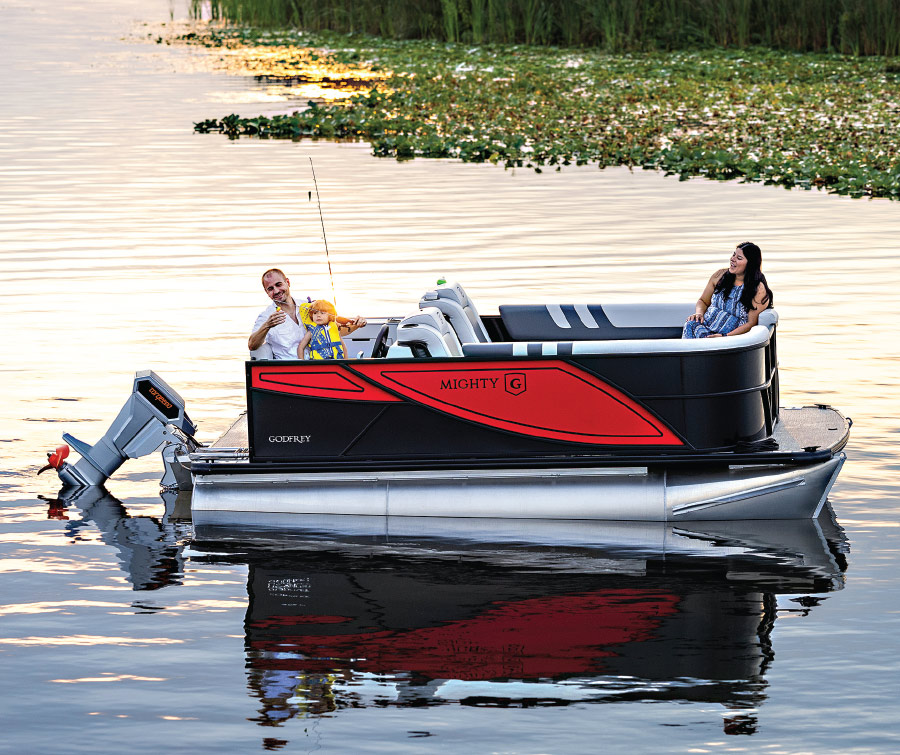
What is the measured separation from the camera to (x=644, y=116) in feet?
100

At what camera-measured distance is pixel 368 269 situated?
18.1 meters

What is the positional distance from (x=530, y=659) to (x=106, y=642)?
2.00 meters

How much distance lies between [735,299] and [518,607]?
3187mm

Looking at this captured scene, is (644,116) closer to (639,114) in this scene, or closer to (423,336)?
(639,114)

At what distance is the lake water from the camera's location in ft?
22.3

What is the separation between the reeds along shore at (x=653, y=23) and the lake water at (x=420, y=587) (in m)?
19.3

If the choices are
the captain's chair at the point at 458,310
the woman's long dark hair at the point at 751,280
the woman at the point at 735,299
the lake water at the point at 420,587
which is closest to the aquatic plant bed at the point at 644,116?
the lake water at the point at 420,587

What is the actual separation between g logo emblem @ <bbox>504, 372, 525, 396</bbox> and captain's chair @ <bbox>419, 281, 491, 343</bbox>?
0.80 metres

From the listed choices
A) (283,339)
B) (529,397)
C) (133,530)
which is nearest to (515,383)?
(529,397)

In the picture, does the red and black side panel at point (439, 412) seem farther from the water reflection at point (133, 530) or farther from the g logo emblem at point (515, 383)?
the water reflection at point (133, 530)

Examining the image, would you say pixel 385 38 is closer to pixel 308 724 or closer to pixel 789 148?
pixel 789 148

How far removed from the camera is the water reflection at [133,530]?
8.89 metres

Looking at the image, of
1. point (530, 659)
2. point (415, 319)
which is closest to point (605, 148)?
point (415, 319)

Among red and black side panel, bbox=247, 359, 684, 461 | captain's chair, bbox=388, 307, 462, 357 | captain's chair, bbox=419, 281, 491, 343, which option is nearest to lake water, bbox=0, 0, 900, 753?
red and black side panel, bbox=247, 359, 684, 461
